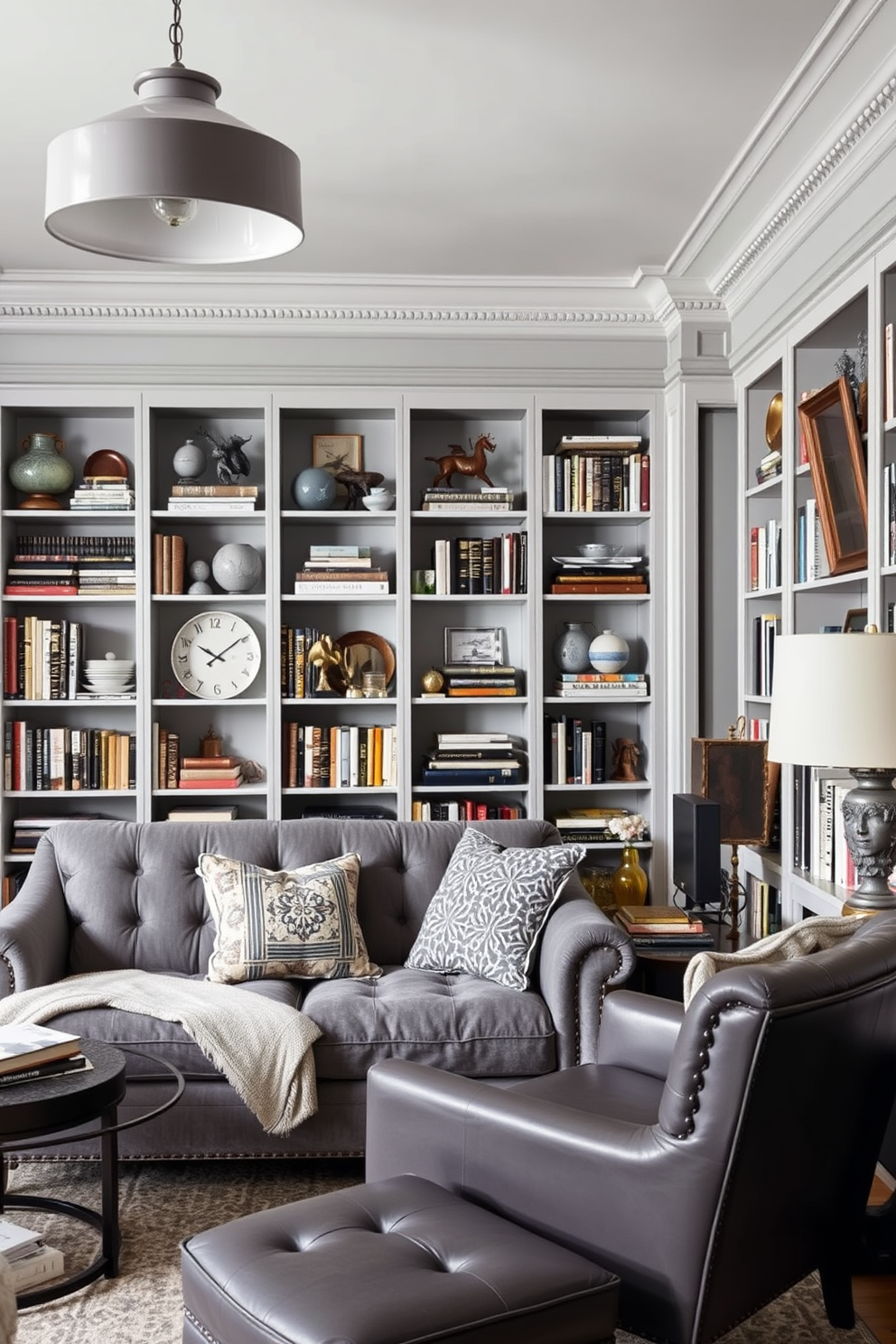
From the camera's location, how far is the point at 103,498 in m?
4.66

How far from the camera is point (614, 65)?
2.92 metres

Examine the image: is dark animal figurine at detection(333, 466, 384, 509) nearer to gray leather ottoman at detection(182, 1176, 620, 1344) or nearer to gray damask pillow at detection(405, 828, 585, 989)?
gray damask pillow at detection(405, 828, 585, 989)

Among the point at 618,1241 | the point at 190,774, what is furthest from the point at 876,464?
the point at 190,774

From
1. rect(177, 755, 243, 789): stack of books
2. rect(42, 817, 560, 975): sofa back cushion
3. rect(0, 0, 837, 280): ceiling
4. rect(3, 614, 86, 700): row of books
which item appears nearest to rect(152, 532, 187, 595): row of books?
rect(3, 614, 86, 700): row of books

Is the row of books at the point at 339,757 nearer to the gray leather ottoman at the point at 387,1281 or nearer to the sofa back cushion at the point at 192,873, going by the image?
the sofa back cushion at the point at 192,873

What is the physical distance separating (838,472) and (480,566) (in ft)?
5.67

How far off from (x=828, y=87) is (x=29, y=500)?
3.23 m

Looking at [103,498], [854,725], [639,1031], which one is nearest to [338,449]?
[103,498]

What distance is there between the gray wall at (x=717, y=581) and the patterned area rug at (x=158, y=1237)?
93.6 inches


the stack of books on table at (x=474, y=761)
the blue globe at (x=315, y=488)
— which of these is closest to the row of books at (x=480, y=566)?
the blue globe at (x=315, y=488)

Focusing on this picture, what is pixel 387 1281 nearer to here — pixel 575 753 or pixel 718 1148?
pixel 718 1148

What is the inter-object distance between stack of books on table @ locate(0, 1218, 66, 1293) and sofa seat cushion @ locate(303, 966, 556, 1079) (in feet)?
2.34

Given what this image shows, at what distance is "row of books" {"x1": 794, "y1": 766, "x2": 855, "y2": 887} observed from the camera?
135 inches

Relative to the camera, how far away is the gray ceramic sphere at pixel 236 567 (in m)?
4.72
